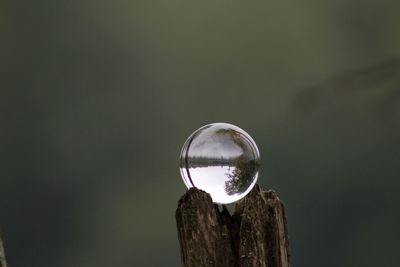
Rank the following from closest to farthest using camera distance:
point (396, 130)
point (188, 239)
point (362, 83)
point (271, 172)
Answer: point (188, 239) < point (362, 83) < point (396, 130) < point (271, 172)

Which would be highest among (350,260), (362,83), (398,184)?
(362,83)

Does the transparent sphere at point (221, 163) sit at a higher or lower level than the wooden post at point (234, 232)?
higher

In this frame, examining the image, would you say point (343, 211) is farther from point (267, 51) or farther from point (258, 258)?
point (258, 258)

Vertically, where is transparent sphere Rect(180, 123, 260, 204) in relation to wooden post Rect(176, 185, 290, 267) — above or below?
above

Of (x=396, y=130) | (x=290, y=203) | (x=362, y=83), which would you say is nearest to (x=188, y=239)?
(x=362, y=83)

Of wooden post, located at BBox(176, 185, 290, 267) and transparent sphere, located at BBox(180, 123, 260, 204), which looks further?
transparent sphere, located at BBox(180, 123, 260, 204)
